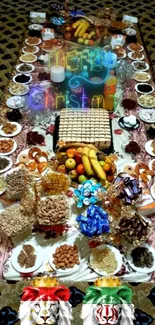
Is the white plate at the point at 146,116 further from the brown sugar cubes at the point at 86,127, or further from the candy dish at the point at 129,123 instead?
the brown sugar cubes at the point at 86,127

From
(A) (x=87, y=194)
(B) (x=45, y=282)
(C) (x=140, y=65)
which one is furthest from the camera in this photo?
(C) (x=140, y=65)

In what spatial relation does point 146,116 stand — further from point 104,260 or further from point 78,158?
point 104,260

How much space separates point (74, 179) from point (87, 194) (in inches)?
7.4

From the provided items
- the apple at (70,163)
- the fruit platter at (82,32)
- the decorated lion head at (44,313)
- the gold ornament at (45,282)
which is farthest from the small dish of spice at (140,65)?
the decorated lion head at (44,313)

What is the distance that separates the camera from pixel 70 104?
319cm

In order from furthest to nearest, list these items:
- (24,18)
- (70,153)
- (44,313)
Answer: (24,18) < (70,153) < (44,313)

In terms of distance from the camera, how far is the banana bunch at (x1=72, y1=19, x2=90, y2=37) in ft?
12.4

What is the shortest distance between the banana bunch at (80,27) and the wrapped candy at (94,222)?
6.67ft

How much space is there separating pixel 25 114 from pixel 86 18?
1.38m

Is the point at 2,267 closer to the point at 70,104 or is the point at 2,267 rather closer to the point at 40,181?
the point at 40,181

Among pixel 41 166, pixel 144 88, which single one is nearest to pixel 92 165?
pixel 41 166

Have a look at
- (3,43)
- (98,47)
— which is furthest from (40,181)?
(3,43)

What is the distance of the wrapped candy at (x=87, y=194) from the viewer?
2.43 meters

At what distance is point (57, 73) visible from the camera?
3252mm
